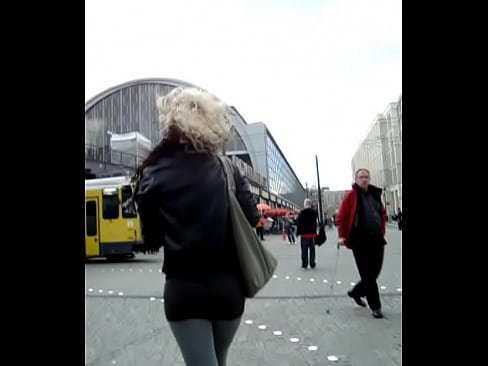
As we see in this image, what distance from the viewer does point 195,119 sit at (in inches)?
67.9

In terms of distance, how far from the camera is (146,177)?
1661 millimetres

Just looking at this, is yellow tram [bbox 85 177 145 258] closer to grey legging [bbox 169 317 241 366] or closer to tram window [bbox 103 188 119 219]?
tram window [bbox 103 188 119 219]

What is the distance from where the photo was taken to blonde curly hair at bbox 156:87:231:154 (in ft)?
5.54

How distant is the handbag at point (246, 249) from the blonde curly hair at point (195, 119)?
0.35ft

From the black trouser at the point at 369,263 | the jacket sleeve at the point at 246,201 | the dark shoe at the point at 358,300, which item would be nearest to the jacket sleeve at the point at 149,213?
the jacket sleeve at the point at 246,201

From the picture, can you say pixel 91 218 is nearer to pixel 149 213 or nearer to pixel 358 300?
pixel 358 300

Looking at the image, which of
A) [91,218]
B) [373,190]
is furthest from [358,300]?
[91,218]

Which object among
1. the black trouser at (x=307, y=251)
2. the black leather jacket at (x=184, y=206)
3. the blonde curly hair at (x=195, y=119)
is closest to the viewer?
the black leather jacket at (x=184, y=206)

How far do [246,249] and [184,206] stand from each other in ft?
0.98

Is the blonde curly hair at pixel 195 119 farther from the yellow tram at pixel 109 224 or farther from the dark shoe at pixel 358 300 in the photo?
the yellow tram at pixel 109 224

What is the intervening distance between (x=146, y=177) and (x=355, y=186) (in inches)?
159

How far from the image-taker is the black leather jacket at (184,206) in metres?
1.57
